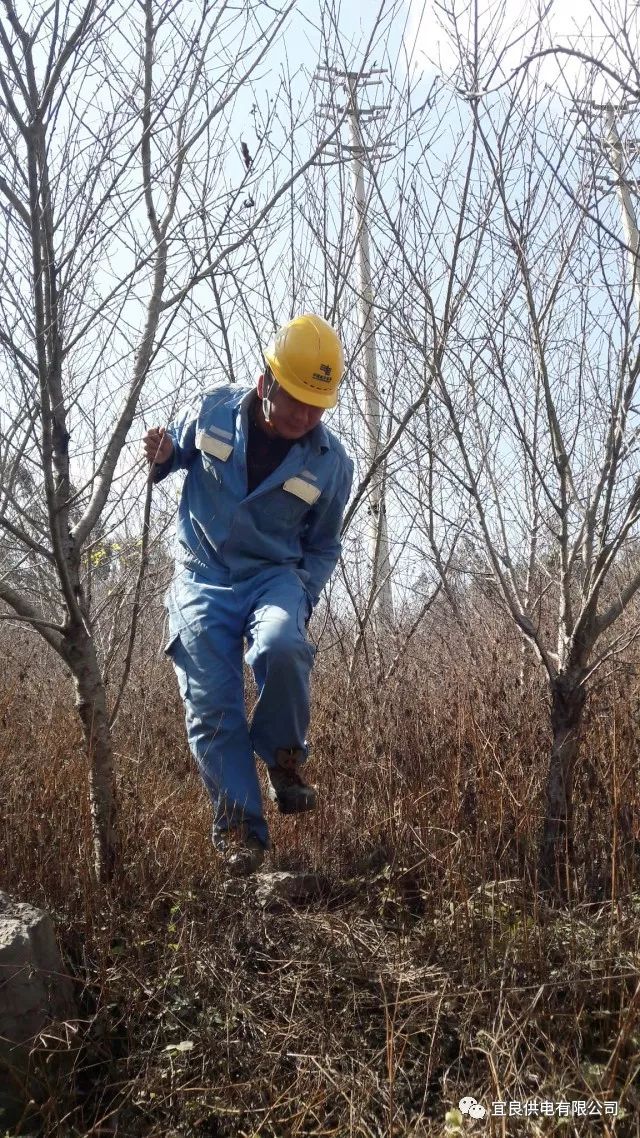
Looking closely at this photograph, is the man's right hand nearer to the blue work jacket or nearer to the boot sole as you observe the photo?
the blue work jacket

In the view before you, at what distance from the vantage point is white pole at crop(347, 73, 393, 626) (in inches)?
189

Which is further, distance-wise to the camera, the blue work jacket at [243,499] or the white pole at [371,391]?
the white pole at [371,391]

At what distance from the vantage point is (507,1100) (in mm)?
2113

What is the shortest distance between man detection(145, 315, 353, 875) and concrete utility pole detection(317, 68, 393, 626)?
133 centimetres

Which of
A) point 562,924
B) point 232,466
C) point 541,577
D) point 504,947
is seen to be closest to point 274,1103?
point 504,947

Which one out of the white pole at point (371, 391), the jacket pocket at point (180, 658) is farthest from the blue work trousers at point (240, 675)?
the white pole at point (371, 391)

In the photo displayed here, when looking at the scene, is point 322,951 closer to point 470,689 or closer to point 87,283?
point 470,689

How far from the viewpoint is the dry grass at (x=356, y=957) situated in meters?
2.26

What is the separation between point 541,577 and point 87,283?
4.22 metres

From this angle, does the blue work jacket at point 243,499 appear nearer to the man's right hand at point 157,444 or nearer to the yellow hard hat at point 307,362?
the man's right hand at point 157,444

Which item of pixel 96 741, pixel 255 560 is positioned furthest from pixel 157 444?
pixel 96 741

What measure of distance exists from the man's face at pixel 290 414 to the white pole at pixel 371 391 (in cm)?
158

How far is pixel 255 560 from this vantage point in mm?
3365

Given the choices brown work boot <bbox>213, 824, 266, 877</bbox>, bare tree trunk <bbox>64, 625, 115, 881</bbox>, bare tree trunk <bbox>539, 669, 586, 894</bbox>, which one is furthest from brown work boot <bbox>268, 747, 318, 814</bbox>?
bare tree trunk <bbox>539, 669, 586, 894</bbox>
